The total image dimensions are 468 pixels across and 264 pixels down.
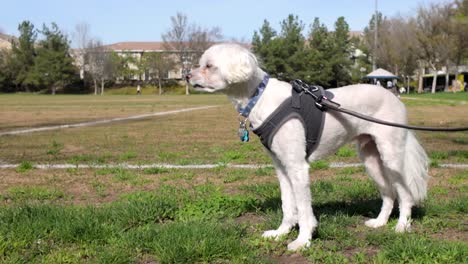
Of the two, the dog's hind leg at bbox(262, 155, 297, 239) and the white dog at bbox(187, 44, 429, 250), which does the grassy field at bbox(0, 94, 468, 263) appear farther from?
the white dog at bbox(187, 44, 429, 250)

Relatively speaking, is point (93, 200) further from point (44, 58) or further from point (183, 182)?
point (44, 58)

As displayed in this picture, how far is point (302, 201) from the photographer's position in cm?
417

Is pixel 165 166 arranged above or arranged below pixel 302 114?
below

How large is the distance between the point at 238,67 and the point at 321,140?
1053mm

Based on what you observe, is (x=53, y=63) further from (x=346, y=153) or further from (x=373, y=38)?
(x=346, y=153)

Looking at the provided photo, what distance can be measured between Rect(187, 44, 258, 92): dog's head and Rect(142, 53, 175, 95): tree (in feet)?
294

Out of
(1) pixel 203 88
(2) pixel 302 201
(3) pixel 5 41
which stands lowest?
(2) pixel 302 201

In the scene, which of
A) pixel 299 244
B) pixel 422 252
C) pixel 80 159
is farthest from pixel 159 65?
pixel 422 252

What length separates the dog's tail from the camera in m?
4.82

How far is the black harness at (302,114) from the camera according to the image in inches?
162

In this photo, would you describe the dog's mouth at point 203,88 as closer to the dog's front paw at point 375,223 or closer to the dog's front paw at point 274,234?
the dog's front paw at point 274,234

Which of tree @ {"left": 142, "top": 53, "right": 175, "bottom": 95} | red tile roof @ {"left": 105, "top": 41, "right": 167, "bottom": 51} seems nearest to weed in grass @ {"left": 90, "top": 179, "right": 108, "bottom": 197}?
tree @ {"left": 142, "top": 53, "right": 175, "bottom": 95}

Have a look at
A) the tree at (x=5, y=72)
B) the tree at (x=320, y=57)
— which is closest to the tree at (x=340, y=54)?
the tree at (x=320, y=57)

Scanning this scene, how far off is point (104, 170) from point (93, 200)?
2021 millimetres
